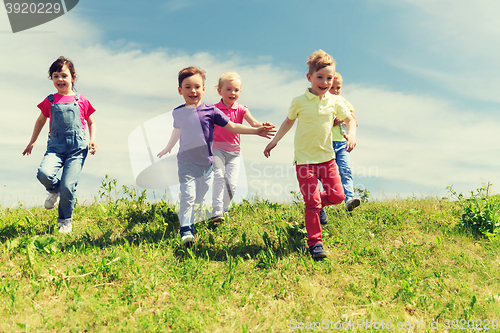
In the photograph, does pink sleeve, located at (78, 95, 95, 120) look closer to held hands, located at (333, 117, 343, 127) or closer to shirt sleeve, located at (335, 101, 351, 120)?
shirt sleeve, located at (335, 101, 351, 120)

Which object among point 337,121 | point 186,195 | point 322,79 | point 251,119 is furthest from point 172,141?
point 337,121

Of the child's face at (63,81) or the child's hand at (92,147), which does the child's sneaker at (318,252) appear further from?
the child's face at (63,81)

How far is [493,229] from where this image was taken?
5.65 m

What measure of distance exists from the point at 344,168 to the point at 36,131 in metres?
5.45

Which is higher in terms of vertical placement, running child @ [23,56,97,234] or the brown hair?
the brown hair

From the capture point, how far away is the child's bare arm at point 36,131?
597 centimetres

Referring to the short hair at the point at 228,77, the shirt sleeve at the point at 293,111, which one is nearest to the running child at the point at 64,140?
the short hair at the point at 228,77

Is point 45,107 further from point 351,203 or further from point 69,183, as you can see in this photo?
point 351,203

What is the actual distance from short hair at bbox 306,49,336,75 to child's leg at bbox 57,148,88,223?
155 inches

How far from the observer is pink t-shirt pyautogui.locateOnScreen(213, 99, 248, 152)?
6.07 metres

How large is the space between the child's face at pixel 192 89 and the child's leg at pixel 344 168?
2.72 metres

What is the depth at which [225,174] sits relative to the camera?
237 inches

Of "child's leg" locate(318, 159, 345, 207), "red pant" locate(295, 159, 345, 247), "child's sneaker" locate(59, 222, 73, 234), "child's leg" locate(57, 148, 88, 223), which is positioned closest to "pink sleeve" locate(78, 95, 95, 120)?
→ "child's leg" locate(57, 148, 88, 223)

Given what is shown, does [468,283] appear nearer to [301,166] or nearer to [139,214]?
[301,166]
